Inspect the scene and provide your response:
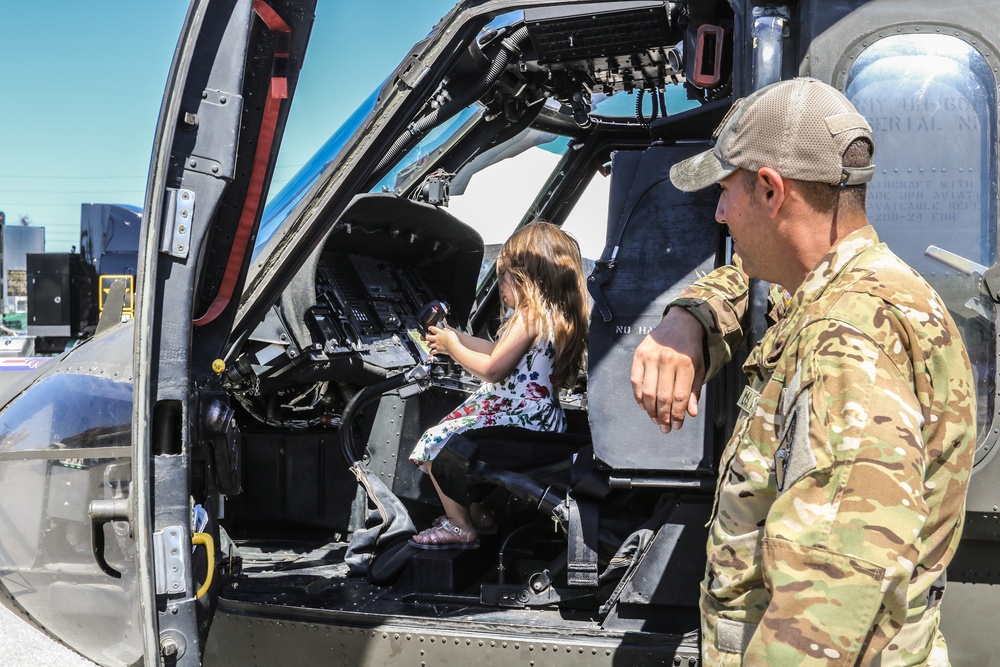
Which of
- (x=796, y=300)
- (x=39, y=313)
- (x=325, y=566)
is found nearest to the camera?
(x=796, y=300)

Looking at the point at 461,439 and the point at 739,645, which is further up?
the point at 739,645

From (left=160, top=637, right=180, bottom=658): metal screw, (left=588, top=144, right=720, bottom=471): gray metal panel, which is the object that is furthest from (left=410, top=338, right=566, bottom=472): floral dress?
(left=160, top=637, right=180, bottom=658): metal screw

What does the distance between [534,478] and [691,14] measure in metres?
1.64

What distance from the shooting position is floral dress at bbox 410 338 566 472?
11.1 ft

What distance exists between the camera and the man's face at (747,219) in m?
1.46

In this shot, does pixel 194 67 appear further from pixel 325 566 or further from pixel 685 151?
pixel 325 566

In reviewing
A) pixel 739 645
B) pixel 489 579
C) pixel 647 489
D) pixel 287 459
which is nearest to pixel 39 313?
pixel 287 459

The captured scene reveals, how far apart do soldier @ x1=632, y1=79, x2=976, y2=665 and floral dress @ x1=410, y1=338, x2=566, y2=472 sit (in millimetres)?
1759

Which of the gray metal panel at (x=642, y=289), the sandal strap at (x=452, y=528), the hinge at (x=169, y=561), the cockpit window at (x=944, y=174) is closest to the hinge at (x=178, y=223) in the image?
the hinge at (x=169, y=561)

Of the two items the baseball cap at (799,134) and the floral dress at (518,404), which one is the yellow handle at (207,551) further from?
the baseball cap at (799,134)

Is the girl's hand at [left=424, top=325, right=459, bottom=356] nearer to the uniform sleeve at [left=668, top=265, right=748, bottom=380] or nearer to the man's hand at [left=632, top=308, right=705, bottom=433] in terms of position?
the uniform sleeve at [left=668, top=265, right=748, bottom=380]

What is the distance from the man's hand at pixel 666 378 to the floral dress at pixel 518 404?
5.44 feet

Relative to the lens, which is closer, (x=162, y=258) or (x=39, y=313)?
(x=162, y=258)

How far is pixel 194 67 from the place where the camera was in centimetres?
234
